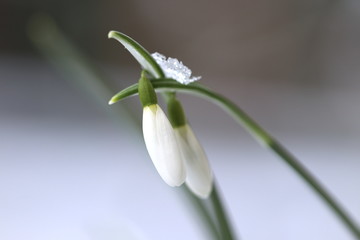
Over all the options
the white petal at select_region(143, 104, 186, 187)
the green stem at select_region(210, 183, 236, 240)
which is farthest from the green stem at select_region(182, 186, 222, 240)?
the white petal at select_region(143, 104, 186, 187)

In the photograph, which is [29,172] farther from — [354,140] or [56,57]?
[354,140]

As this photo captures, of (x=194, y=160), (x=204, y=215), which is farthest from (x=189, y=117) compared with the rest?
(x=194, y=160)

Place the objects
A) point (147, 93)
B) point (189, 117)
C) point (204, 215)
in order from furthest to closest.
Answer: point (189, 117) < point (204, 215) < point (147, 93)

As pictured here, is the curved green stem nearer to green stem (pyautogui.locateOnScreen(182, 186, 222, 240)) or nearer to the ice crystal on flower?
the ice crystal on flower

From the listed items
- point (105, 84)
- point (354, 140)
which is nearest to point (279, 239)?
point (354, 140)

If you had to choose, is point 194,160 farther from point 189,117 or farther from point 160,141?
point 189,117

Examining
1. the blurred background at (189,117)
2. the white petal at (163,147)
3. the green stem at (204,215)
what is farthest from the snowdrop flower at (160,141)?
the blurred background at (189,117)
